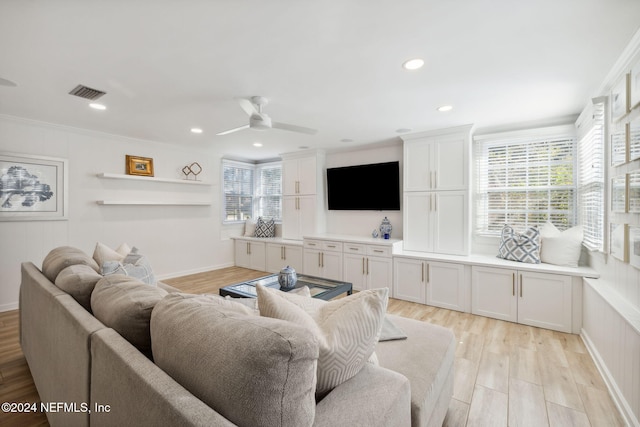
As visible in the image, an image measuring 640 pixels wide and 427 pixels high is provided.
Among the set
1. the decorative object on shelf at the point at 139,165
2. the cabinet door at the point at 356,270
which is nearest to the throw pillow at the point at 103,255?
the decorative object on shelf at the point at 139,165

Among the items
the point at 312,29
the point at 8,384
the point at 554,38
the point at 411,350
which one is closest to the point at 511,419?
the point at 411,350

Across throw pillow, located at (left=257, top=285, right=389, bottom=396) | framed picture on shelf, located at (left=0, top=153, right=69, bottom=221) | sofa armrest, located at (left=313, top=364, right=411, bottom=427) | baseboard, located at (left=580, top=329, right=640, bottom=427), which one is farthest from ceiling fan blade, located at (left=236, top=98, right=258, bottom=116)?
baseboard, located at (left=580, top=329, right=640, bottom=427)

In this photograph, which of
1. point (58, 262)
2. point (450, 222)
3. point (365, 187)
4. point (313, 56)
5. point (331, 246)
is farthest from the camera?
point (365, 187)

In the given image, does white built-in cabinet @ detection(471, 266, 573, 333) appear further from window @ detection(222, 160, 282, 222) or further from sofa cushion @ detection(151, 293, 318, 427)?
window @ detection(222, 160, 282, 222)

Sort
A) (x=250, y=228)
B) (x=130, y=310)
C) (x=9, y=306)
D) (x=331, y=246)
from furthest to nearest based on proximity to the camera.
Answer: (x=250, y=228), (x=331, y=246), (x=9, y=306), (x=130, y=310)

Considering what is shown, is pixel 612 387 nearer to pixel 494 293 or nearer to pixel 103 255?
pixel 494 293

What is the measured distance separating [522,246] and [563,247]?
370mm

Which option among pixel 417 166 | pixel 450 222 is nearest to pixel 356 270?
pixel 450 222

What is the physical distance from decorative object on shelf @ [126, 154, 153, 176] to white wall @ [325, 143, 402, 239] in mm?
2991

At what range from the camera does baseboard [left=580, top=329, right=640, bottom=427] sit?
1729mm

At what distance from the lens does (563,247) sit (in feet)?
10.6

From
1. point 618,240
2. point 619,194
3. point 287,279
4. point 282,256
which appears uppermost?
point 619,194

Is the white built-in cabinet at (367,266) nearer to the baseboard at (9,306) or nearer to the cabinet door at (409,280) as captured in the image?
the cabinet door at (409,280)

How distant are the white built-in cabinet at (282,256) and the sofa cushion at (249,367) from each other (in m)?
4.39
